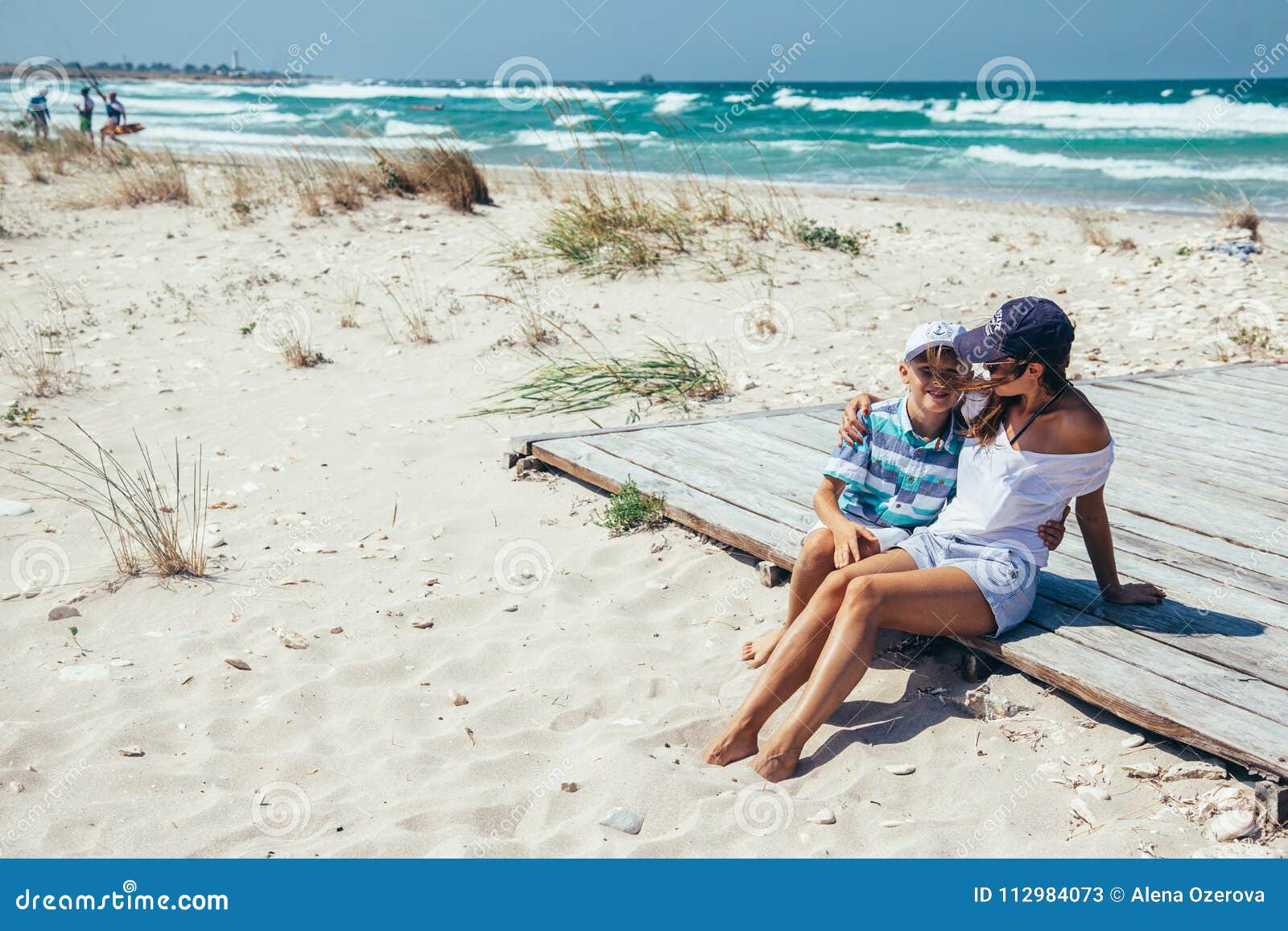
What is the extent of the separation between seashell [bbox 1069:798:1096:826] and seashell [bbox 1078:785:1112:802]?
0.09ft

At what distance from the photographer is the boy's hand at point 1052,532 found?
3.01 meters

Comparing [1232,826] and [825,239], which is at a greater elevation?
[825,239]

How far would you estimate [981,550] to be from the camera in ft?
9.87

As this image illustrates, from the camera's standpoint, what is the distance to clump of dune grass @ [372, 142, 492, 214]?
1111 centimetres

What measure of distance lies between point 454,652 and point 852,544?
144 centimetres

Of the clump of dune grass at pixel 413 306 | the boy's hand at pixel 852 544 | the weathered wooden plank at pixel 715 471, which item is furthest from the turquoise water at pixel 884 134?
the boy's hand at pixel 852 544

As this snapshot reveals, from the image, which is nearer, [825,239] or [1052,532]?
[1052,532]

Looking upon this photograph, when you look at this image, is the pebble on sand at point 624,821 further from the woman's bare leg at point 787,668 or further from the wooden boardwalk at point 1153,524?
the wooden boardwalk at point 1153,524

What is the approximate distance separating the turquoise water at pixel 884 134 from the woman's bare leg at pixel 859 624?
219 inches

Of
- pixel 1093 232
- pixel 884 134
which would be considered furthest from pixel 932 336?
pixel 884 134

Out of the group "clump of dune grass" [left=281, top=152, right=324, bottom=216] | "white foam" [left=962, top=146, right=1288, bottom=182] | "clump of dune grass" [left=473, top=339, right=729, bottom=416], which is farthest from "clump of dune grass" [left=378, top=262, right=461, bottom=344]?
"white foam" [left=962, top=146, right=1288, bottom=182]

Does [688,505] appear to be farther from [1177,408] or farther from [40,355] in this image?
[40,355]

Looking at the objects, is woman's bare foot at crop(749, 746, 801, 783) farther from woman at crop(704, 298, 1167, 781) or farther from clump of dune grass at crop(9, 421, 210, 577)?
clump of dune grass at crop(9, 421, 210, 577)

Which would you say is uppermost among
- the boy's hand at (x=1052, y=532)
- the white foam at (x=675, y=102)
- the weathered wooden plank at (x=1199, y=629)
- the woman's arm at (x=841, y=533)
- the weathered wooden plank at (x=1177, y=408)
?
the white foam at (x=675, y=102)
